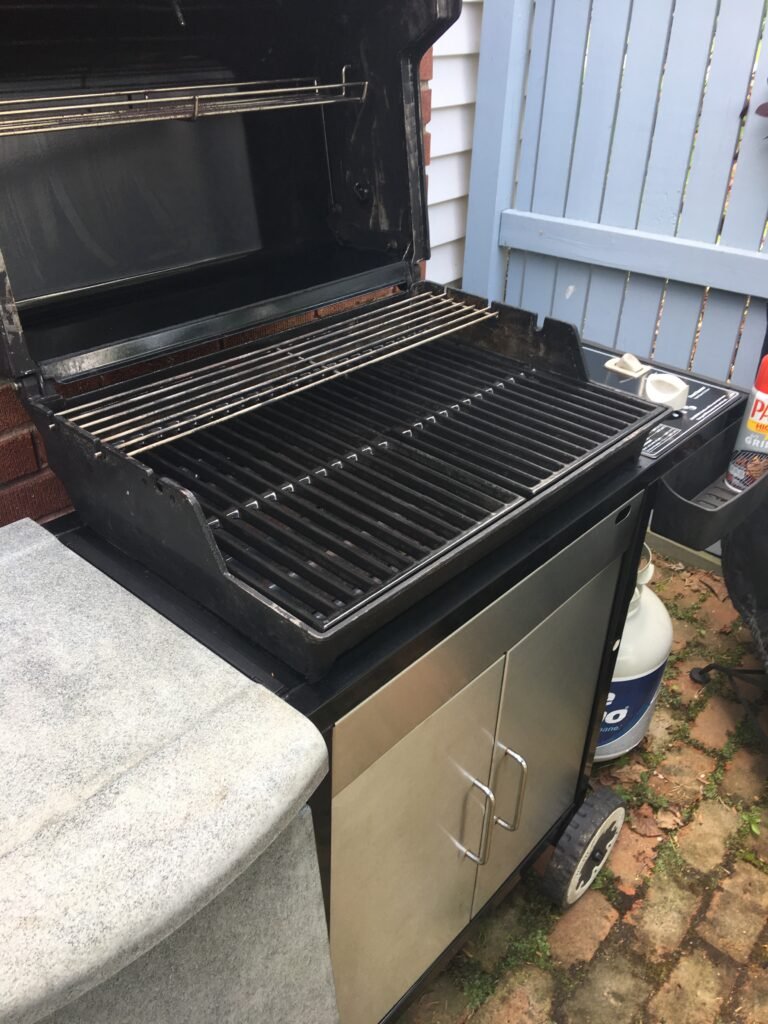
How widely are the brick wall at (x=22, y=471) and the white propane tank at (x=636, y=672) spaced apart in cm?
116

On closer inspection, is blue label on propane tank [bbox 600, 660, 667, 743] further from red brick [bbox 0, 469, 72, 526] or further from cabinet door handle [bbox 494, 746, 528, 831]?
red brick [bbox 0, 469, 72, 526]

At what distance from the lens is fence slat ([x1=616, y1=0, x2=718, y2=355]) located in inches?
79.7

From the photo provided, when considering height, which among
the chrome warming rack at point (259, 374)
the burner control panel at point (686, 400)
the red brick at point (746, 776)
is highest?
the chrome warming rack at point (259, 374)

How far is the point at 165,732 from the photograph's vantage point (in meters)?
0.73

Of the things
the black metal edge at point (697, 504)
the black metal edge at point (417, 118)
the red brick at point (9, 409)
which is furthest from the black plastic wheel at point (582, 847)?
the red brick at point (9, 409)

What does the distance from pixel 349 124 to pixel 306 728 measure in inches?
38.9

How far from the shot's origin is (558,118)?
2.31 m

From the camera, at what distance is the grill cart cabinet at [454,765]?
951mm

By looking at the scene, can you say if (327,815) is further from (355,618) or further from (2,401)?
(2,401)

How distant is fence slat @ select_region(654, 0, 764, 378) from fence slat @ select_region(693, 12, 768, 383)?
0.02 m

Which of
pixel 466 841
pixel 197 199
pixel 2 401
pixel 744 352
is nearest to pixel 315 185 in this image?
pixel 197 199

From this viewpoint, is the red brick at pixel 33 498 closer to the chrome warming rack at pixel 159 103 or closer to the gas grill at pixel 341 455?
the gas grill at pixel 341 455

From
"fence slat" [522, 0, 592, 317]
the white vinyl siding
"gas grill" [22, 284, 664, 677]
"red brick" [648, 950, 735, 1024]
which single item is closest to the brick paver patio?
"red brick" [648, 950, 735, 1024]

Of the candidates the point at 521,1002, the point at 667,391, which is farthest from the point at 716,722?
the point at 667,391
